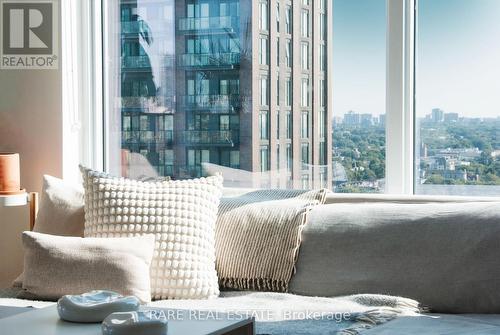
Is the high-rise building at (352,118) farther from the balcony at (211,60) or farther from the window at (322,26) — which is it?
the balcony at (211,60)

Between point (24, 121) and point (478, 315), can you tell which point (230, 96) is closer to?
point (24, 121)

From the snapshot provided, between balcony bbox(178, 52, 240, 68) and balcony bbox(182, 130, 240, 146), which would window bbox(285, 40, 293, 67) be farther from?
balcony bbox(182, 130, 240, 146)

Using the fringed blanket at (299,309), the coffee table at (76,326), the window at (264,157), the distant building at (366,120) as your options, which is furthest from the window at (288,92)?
the coffee table at (76,326)

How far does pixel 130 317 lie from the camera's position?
2.06 meters

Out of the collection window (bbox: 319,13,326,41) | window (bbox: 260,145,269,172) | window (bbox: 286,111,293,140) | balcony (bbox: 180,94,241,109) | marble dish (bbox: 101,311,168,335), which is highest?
window (bbox: 319,13,326,41)

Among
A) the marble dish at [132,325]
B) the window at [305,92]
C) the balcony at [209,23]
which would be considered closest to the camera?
the marble dish at [132,325]

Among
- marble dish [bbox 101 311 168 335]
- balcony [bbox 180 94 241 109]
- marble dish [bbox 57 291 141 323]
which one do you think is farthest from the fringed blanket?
balcony [bbox 180 94 241 109]

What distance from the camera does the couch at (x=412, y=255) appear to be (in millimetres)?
2908

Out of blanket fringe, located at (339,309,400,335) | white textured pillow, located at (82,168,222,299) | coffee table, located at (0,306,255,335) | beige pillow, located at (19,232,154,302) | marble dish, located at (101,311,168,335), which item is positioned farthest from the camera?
white textured pillow, located at (82,168,222,299)

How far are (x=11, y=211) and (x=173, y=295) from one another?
1.27 metres

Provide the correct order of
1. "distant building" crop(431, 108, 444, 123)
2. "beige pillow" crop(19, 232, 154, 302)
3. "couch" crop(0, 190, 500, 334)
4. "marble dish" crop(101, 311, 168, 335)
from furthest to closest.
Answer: "distant building" crop(431, 108, 444, 123), "beige pillow" crop(19, 232, 154, 302), "couch" crop(0, 190, 500, 334), "marble dish" crop(101, 311, 168, 335)

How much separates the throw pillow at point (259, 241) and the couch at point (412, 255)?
0.05 meters

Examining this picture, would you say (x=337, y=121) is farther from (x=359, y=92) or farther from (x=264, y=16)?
(x=264, y=16)

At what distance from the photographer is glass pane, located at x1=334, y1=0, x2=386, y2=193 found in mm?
3623
